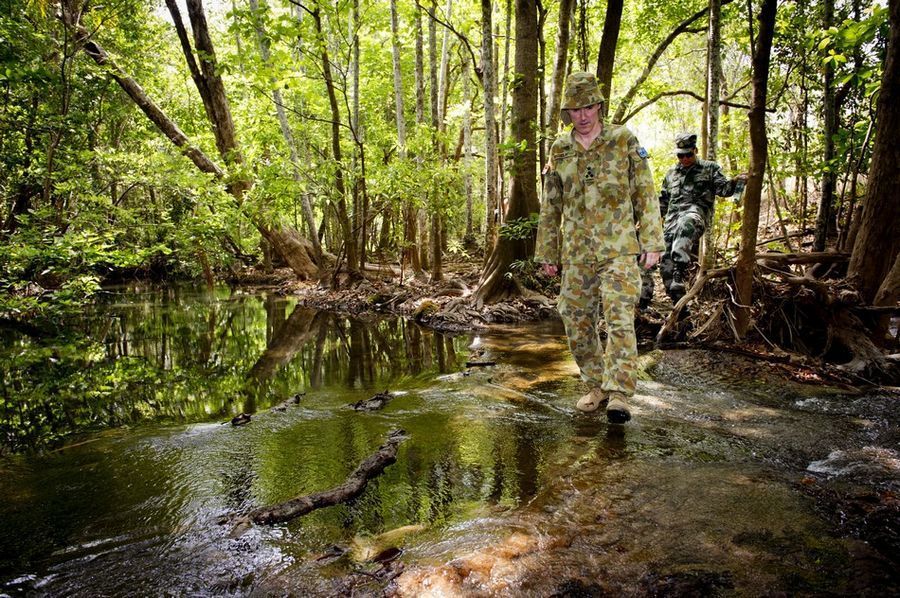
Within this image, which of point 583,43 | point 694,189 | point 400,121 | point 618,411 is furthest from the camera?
point 400,121

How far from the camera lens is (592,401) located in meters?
3.77

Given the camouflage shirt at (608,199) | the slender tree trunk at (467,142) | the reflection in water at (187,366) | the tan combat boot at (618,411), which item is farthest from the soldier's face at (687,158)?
the slender tree trunk at (467,142)

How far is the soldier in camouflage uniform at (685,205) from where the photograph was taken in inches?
244

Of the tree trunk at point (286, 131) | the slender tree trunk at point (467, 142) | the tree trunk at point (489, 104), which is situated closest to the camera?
the tree trunk at point (489, 104)

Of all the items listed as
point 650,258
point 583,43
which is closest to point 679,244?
point 650,258

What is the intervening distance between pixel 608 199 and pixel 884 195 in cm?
336

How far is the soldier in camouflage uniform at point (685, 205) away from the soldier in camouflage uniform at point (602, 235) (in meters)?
2.83

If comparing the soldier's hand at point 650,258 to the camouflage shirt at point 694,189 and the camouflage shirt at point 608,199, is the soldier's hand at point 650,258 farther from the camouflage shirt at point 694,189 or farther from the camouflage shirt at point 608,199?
the camouflage shirt at point 694,189

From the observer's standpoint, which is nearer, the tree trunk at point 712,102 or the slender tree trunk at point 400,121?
the tree trunk at point 712,102

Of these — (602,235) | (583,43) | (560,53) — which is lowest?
(602,235)

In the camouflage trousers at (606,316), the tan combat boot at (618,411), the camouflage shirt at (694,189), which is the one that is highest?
the camouflage shirt at (694,189)

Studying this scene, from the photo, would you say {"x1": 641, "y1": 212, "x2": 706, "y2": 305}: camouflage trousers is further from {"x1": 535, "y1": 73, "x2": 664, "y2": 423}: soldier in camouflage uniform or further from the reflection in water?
the reflection in water

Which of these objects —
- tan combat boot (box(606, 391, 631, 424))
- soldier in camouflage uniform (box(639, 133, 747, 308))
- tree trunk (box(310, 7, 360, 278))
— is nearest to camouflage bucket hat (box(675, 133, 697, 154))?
soldier in camouflage uniform (box(639, 133, 747, 308))

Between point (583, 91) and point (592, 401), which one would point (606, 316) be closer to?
point (592, 401)
